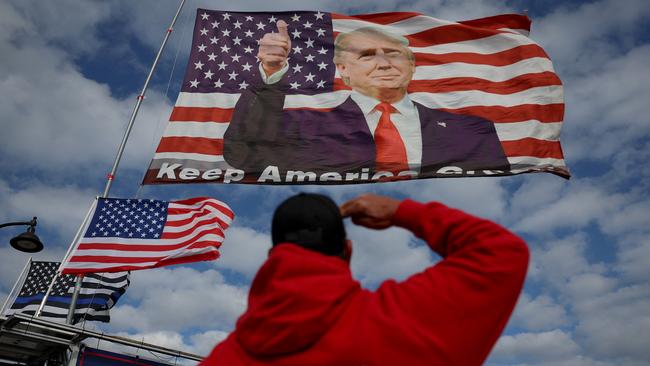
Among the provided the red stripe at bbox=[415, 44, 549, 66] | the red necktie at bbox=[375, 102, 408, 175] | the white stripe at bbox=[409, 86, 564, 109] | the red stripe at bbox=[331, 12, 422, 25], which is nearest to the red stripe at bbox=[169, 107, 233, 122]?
the red necktie at bbox=[375, 102, 408, 175]

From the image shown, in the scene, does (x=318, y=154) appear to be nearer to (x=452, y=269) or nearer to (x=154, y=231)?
(x=154, y=231)

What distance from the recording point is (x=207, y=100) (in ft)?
28.1

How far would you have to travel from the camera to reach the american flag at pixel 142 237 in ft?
24.2

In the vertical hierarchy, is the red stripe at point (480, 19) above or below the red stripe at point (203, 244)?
above

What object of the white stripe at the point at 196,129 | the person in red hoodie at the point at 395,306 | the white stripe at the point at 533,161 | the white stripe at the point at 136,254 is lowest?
the person in red hoodie at the point at 395,306

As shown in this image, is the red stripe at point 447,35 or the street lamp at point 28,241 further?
the red stripe at point 447,35

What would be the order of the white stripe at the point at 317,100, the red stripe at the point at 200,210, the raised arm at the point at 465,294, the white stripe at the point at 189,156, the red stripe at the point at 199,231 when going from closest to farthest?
the raised arm at the point at 465,294
the white stripe at the point at 189,156
the red stripe at the point at 199,231
the red stripe at the point at 200,210
the white stripe at the point at 317,100

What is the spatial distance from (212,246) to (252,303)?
6.52 metres

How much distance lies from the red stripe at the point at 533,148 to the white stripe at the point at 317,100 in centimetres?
282

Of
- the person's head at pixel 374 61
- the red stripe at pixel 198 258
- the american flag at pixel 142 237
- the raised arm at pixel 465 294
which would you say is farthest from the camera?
the person's head at pixel 374 61

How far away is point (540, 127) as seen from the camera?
27.2ft

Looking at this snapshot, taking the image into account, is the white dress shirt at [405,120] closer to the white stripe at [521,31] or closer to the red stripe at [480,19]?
the red stripe at [480,19]

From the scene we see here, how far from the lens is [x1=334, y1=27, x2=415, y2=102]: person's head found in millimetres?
8914

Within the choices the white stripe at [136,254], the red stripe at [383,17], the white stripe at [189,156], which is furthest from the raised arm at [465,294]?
the red stripe at [383,17]
